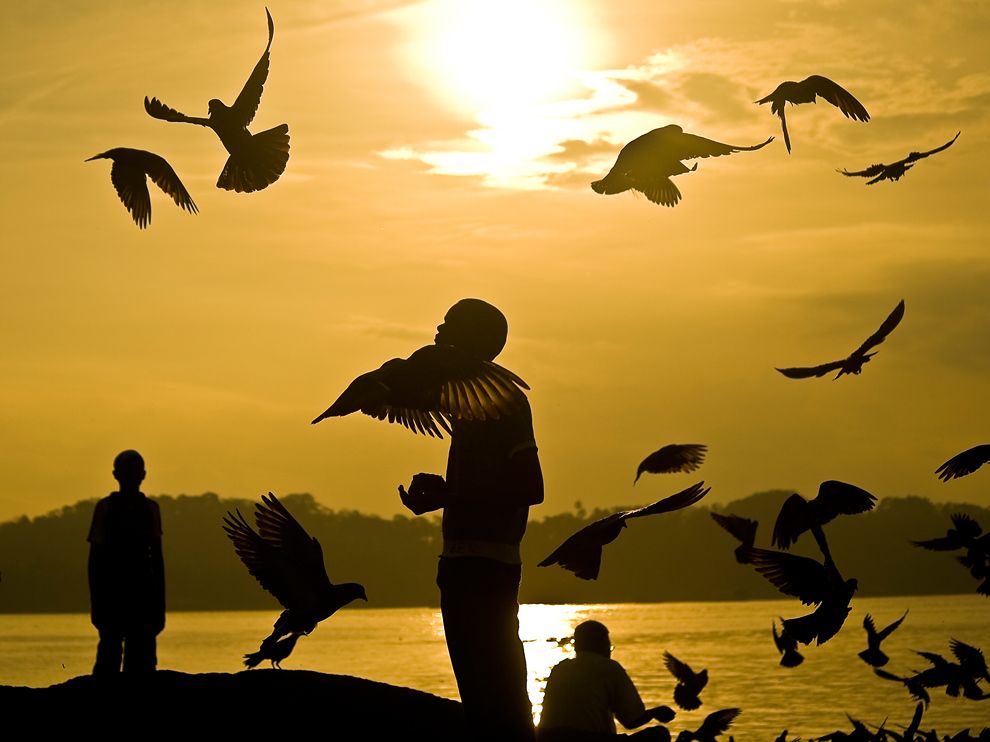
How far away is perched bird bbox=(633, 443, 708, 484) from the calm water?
1.74 metres

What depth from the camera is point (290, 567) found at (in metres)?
7.44

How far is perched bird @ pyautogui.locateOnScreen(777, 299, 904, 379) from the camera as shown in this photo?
8867 millimetres

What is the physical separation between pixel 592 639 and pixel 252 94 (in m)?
4.28

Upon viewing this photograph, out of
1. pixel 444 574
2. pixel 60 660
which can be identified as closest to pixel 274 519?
pixel 444 574

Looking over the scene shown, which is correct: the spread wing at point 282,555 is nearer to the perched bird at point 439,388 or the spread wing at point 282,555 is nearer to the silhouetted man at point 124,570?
the perched bird at point 439,388

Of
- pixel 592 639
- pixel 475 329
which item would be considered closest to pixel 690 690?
pixel 592 639

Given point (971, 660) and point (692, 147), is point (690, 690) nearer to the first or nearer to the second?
point (971, 660)

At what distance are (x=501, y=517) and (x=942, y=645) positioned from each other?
113m

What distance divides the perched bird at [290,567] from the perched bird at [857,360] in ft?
10.4

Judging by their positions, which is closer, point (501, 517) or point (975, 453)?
point (501, 517)

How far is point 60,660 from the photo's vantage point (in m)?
106

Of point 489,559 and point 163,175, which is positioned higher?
point 163,175

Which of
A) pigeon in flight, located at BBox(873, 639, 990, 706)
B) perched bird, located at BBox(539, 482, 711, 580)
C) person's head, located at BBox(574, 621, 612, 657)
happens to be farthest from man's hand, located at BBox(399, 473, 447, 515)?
pigeon in flight, located at BBox(873, 639, 990, 706)

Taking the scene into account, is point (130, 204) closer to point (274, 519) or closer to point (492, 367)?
point (274, 519)
